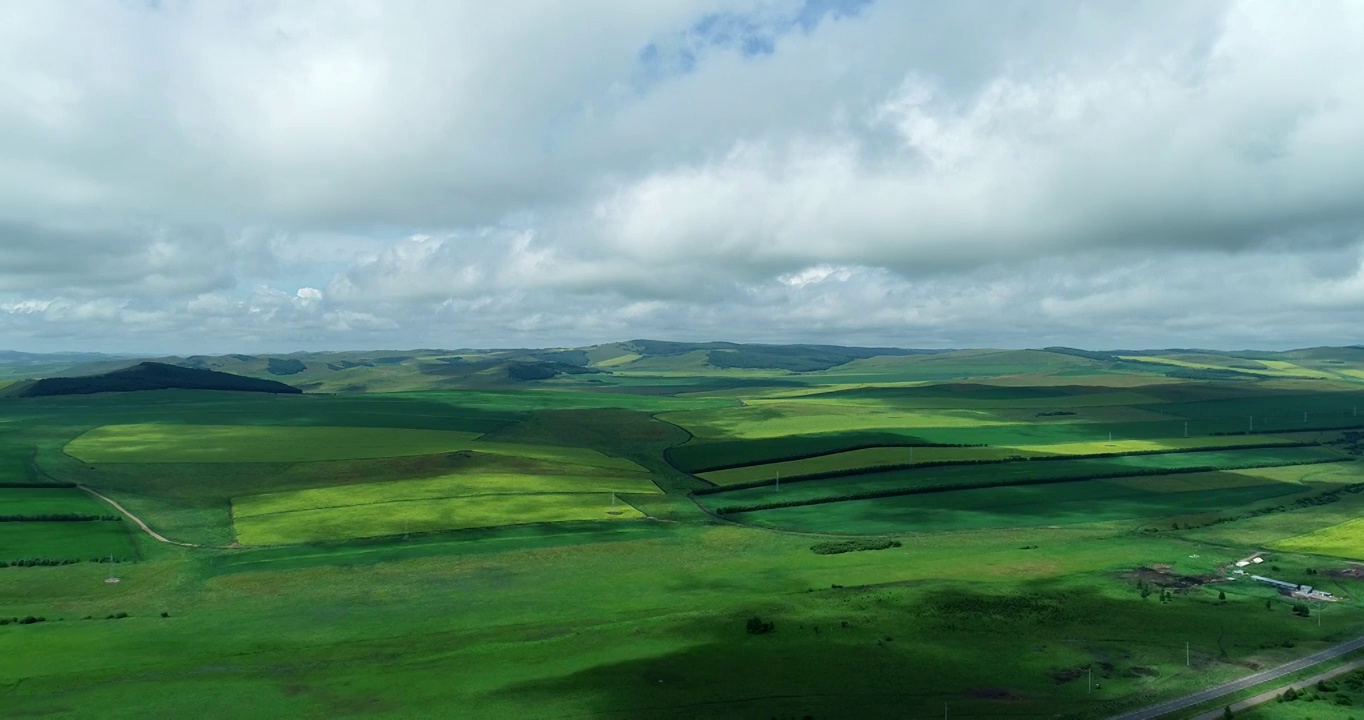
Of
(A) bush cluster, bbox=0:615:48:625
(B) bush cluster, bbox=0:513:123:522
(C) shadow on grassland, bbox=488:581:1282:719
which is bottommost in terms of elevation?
(C) shadow on grassland, bbox=488:581:1282:719

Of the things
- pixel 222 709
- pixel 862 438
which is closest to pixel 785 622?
→ pixel 222 709

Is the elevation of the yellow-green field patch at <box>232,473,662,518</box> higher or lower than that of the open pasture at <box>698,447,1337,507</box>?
higher

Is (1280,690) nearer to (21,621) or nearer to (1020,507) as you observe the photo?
(1020,507)

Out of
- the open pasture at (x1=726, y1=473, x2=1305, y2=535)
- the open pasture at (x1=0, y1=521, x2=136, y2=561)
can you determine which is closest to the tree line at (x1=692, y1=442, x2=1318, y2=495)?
the open pasture at (x1=726, y1=473, x2=1305, y2=535)

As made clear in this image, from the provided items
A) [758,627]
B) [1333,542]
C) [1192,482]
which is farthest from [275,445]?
[1333,542]

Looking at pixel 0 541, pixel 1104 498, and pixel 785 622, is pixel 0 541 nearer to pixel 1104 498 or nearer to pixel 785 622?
pixel 785 622

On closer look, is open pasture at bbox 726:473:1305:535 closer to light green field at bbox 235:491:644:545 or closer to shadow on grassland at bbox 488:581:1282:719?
light green field at bbox 235:491:644:545

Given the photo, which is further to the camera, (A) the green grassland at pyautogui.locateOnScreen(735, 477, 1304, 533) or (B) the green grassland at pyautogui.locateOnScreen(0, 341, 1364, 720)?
(A) the green grassland at pyautogui.locateOnScreen(735, 477, 1304, 533)
